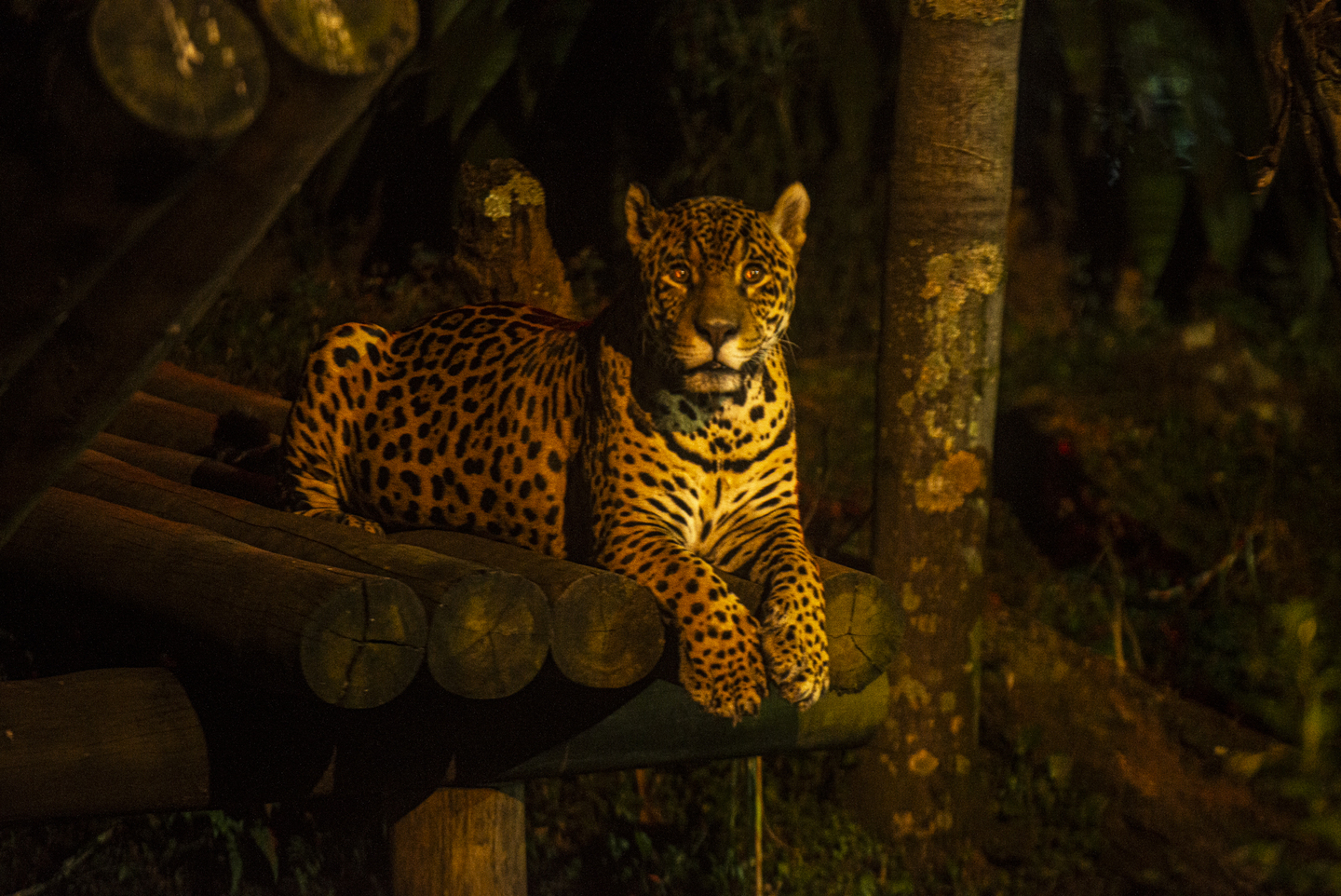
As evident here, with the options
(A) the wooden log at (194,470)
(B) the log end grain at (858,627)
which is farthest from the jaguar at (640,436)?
(A) the wooden log at (194,470)

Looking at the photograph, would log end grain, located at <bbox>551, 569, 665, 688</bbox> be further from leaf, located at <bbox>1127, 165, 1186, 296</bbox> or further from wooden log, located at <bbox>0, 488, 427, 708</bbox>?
leaf, located at <bbox>1127, 165, 1186, 296</bbox>

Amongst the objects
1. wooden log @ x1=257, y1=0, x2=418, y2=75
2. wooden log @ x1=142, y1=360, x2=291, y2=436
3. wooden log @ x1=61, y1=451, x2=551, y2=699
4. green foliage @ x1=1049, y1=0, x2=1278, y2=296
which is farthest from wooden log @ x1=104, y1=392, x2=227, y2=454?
green foliage @ x1=1049, y1=0, x2=1278, y2=296

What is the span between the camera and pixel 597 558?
3.90 metres

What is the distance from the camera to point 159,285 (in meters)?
2.30

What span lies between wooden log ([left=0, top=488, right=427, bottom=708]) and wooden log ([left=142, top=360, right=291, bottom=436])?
1368mm

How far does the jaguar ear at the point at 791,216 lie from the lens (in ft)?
13.0

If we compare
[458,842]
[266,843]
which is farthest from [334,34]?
[266,843]

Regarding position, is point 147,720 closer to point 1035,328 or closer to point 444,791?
Result: point 444,791

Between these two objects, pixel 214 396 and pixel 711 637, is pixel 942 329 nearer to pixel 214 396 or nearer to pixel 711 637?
pixel 711 637

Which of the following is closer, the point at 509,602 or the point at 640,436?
the point at 509,602

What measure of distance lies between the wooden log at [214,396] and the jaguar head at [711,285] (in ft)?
6.94

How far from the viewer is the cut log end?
3258mm

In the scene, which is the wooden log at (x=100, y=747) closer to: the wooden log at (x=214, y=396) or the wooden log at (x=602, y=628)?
the wooden log at (x=602, y=628)

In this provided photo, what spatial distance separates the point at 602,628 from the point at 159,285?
1.49 meters
